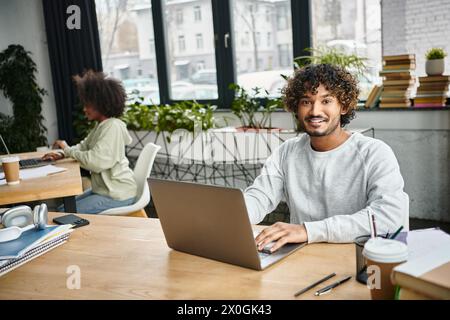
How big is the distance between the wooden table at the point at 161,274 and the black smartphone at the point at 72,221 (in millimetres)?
191

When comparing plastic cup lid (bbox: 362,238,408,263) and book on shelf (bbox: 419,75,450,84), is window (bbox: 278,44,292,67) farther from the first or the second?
plastic cup lid (bbox: 362,238,408,263)


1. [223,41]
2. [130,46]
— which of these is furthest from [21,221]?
[130,46]

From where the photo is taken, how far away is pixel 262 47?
424cm

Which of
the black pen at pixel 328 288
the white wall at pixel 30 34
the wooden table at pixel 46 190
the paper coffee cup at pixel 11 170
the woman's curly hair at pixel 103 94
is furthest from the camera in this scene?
the white wall at pixel 30 34

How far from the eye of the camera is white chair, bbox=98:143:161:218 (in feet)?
9.09

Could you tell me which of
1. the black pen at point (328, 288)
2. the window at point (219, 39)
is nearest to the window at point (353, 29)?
the window at point (219, 39)

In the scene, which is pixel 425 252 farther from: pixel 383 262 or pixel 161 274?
pixel 161 274

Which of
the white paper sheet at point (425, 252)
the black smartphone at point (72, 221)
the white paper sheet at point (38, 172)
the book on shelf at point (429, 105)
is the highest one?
the book on shelf at point (429, 105)

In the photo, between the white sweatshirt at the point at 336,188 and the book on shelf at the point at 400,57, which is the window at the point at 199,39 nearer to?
the book on shelf at the point at 400,57

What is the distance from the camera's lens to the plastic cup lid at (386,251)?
0.90m

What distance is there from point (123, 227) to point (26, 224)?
324 mm

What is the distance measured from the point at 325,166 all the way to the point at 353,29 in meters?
2.47
